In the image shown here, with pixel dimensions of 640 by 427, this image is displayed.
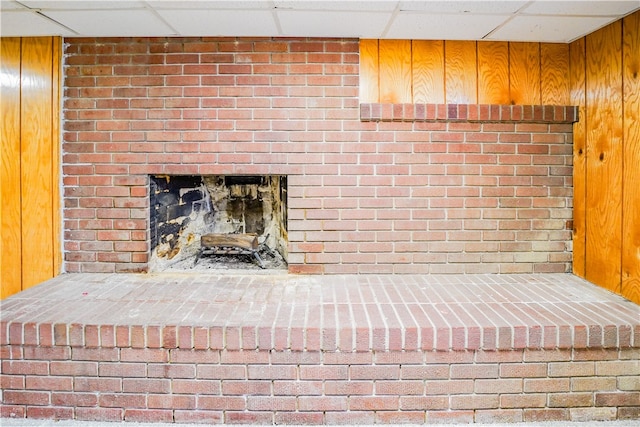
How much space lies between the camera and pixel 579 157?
8.53ft

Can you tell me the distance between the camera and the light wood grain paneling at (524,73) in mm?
2631

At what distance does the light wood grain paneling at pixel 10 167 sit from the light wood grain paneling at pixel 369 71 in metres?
A: 2.41

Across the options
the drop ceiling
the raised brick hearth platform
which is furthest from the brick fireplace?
the raised brick hearth platform

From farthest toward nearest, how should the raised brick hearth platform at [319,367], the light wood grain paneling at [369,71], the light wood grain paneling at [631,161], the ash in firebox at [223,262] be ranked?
the ash in firebox at [223,262] < the light wood grain paneling at [369,71] < the light wood grain paneling at [631,161] < the raised brick hearth platform at [319,367]

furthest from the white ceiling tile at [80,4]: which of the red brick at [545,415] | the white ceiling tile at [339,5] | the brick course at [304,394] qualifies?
the red brick at [545,415]

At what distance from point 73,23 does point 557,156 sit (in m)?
3.45

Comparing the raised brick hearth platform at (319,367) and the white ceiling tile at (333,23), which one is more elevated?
the white ceiling tile at (333,23)

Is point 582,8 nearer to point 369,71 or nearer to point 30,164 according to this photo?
point 369,71

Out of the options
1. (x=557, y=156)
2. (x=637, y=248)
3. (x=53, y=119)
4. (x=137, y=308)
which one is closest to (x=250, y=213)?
(x=137, y=308)

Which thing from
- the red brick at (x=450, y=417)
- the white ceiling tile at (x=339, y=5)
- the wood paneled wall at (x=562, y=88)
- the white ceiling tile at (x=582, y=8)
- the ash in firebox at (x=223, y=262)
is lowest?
the red brick at (x=450, y=417)

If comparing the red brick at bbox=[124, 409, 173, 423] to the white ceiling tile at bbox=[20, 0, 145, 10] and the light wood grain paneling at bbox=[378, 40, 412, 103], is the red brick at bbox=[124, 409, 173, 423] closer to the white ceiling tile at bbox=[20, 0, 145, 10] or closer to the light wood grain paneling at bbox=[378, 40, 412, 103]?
the white ceiling tile at bbox=[20, 0, 145, 10]

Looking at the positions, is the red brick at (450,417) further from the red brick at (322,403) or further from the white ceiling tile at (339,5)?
the white ceiling tile at (339,5)

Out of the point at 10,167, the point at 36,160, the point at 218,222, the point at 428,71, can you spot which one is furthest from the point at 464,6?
the point at 10,167

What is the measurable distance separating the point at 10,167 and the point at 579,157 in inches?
158
